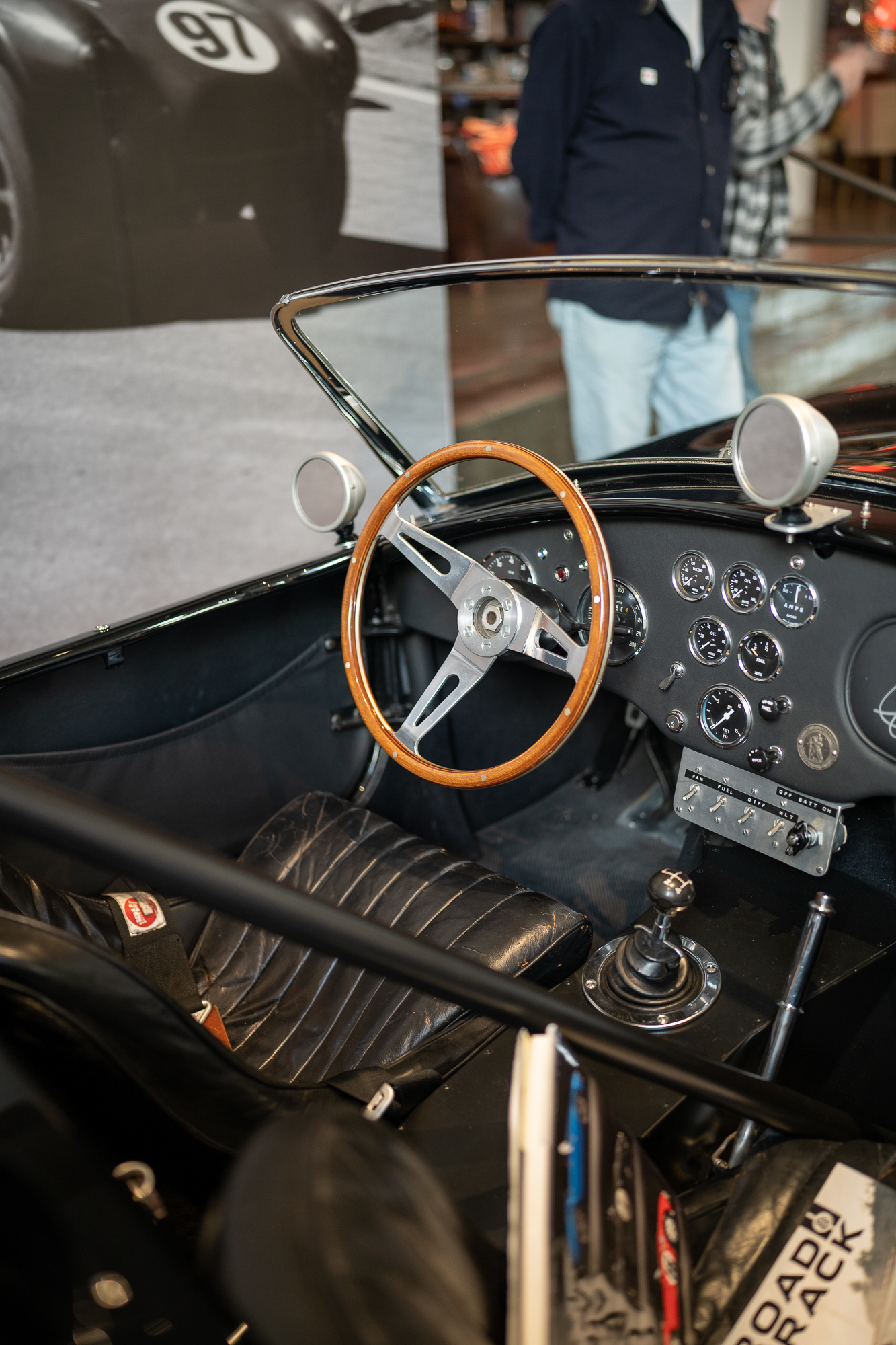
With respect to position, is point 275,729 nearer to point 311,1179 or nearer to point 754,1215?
point 754,1215

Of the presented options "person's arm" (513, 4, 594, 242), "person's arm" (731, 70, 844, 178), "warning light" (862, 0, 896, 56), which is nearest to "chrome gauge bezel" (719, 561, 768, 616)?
"person's arm" (513, 4, 594, 242)

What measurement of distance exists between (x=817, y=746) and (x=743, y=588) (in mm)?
249

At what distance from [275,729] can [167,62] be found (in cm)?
243

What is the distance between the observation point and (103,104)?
2932 millimetres

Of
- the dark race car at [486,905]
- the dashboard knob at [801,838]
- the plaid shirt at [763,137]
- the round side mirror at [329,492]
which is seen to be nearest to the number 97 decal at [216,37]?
the dark race car at [486,905]

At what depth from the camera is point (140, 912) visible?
1.46m

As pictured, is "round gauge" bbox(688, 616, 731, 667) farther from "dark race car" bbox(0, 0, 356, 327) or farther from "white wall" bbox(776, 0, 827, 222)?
"white wall" bbox(776, 0, 827, 222)

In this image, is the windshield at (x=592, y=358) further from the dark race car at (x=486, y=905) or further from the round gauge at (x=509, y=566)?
the round gauge at (x=509, y=566)

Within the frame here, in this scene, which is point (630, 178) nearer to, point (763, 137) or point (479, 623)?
point (763, 137)

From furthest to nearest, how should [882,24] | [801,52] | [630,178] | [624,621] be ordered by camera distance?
[801,52] < [882,24] < [630,178] < [624,621]

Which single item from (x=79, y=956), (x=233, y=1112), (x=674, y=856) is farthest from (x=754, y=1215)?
(x=674, y=856)

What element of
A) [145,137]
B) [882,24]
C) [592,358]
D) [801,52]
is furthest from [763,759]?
[801,52]

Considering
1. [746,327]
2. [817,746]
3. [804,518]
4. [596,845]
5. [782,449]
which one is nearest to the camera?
[782,449]

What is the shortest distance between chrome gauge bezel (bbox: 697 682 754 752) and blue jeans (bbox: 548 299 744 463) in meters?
1.64
